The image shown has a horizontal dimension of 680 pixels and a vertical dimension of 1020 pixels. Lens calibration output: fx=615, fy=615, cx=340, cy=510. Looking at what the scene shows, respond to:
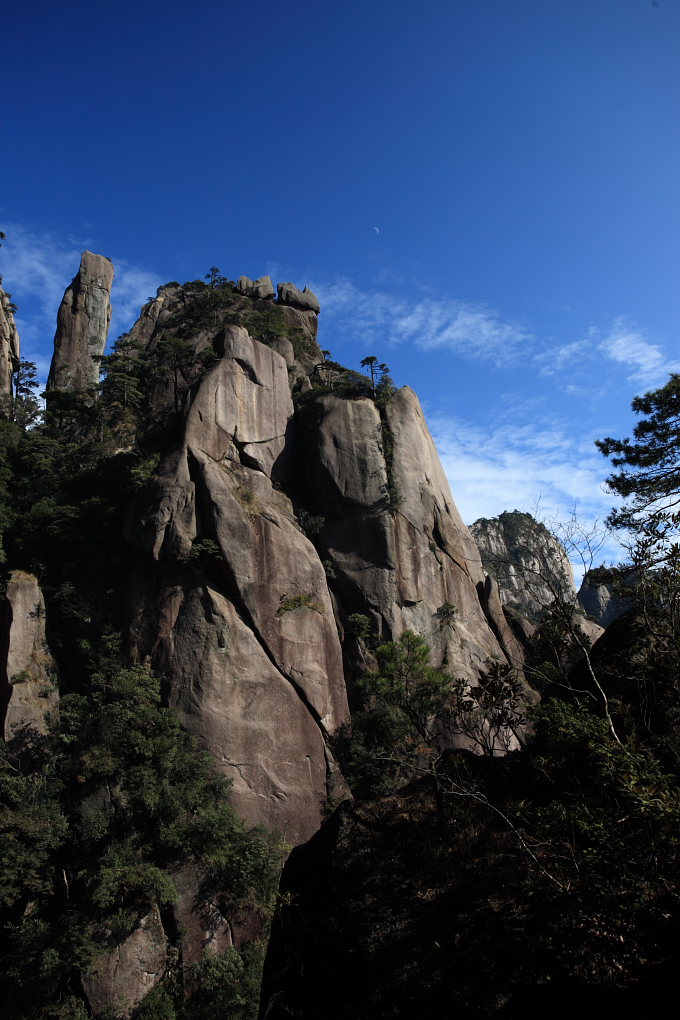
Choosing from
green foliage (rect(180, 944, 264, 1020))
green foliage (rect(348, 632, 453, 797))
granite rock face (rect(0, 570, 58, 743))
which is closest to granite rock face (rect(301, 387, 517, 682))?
green foliage (rect(348, 632, 453, 797))

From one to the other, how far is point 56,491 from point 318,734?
811 inches

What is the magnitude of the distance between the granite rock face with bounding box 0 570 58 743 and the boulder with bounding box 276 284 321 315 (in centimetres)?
3843

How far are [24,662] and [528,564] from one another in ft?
78.2

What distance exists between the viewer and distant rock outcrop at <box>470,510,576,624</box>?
8805mm

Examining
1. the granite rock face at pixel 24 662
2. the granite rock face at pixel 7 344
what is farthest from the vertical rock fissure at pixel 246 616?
the granite rock face at pixel 7 344

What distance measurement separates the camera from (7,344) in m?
49.6

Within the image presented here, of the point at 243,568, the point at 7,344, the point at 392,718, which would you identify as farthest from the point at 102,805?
the point at 7,344

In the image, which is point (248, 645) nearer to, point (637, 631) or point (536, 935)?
point (637, 631)

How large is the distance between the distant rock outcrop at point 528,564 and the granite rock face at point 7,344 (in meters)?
38.2

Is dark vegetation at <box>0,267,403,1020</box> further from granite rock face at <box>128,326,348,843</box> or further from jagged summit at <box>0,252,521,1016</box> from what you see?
granite rock face at <box>128,326,348,843</box>

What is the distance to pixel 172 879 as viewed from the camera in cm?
2131

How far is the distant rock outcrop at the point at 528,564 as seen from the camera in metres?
8.80

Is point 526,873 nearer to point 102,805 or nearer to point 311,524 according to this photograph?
point 102,805

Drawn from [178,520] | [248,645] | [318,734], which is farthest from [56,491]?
[318,734]
